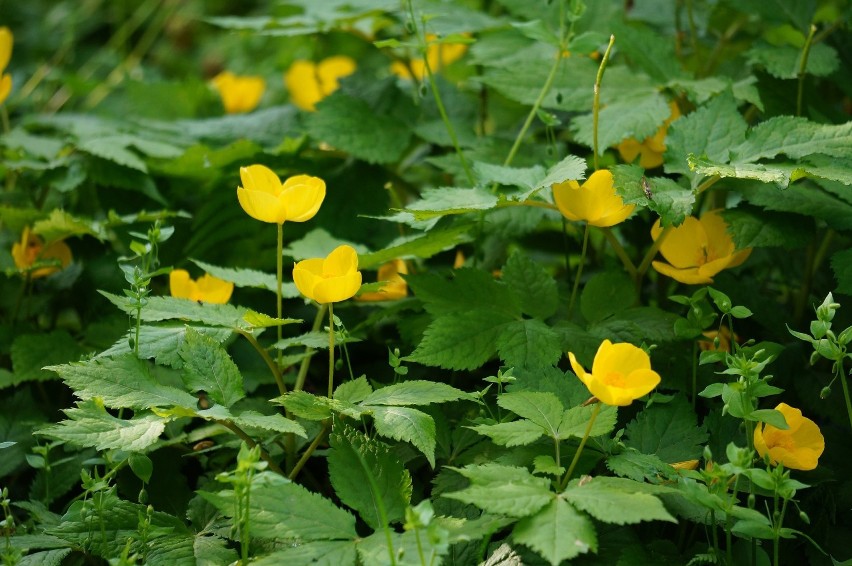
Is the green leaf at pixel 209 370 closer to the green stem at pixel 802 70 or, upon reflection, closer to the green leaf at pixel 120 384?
the green leaf at pixel 120 384

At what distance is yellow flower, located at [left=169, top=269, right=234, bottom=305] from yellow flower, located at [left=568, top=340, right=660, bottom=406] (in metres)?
0.65

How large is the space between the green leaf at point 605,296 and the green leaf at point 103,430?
2.04ft

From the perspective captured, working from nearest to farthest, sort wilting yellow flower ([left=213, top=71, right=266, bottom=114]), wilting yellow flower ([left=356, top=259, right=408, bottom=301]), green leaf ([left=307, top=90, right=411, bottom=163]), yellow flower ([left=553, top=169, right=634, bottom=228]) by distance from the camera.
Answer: yellow flower ([left=553, top=169, right=634, bottom=228]), wilting yellow flower ([left=356, top=259, right=408, bottom=301]), green leaf ([left=307, top=90, right=411, bottom=163]), wilting yellow flower ([left=213, top=71, right=266, bottom=114])

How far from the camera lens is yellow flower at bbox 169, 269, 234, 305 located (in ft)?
4.30

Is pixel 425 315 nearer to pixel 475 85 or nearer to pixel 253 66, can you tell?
pixel 475 85

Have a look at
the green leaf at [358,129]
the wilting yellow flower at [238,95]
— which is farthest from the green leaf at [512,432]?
the wilting yellow flower at [238,95]

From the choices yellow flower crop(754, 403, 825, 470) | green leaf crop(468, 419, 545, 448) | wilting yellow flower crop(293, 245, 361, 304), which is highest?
wilting yellow flower crop(293, 245, 361, 304)

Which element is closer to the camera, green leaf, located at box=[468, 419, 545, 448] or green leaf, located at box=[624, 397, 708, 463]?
green leaf, located at box=[468, 419, 545, 448]

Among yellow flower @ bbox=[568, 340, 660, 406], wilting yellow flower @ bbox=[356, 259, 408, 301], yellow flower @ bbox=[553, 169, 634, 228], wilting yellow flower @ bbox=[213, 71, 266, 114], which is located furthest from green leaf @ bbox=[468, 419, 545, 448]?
wilting yellow flower @ bbox=[213, 71, 266, 114]

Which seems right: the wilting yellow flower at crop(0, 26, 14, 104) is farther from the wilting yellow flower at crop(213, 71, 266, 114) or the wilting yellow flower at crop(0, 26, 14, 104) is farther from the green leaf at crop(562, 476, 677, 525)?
the green leaf at crop(562, 476, 677, 525)

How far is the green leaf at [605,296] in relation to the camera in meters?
1.25

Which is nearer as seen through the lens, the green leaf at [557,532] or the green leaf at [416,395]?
the green leaf at [557,532]

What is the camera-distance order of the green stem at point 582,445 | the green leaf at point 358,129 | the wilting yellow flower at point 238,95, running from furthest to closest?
1. the wilting yellow flower at point 238,95
2. the green leaf at point 358,129
3. the green stem at point 582,445

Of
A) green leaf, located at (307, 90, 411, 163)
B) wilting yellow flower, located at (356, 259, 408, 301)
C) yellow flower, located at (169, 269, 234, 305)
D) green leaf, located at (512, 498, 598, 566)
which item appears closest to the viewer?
green leaf, located at (512, 498, 598, 566)
